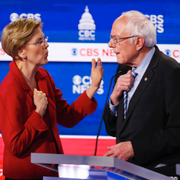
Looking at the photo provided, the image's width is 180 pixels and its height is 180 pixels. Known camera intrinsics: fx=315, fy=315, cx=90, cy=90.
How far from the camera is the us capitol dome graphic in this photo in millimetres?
3693

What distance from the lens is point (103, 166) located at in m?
1.00

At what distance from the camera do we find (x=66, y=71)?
3.77 m

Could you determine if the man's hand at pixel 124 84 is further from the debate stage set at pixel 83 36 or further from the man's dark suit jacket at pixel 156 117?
the debate stage set at pixel 83 36

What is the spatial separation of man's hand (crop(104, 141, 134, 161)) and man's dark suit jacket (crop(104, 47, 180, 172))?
2 centimetres

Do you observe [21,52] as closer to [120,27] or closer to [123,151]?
[120,27]

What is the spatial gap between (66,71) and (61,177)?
2668 millimetres

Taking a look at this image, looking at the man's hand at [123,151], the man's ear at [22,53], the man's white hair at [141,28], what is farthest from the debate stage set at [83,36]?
the man's hand at [123,151]

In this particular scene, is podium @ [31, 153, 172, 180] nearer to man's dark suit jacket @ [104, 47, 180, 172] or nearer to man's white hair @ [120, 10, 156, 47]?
man's dark suit jacket @ [104, 47, 180, 172]

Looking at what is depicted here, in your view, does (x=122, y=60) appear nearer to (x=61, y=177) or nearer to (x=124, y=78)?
(x=124, y=78)

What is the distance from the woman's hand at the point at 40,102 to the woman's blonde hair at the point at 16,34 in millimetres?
300

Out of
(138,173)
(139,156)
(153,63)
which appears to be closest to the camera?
(138,173)

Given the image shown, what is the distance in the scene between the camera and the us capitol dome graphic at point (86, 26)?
369 cm

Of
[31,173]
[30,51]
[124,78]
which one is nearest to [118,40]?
[124,78]

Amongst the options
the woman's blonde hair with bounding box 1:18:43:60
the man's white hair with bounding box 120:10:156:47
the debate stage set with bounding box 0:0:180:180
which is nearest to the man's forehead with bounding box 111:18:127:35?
the man's white hair with bounding box 120:10:156:47
